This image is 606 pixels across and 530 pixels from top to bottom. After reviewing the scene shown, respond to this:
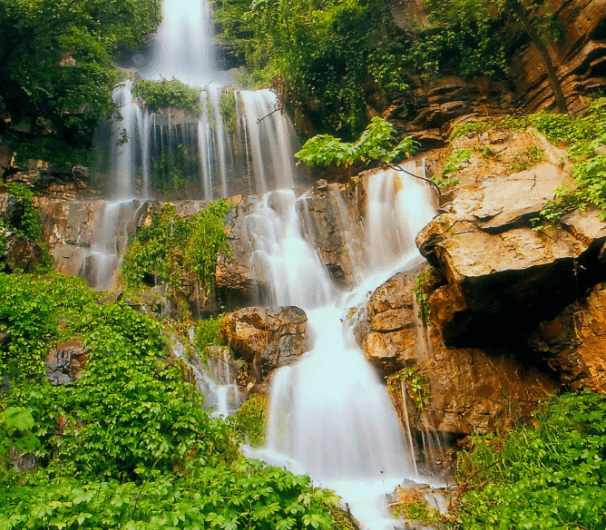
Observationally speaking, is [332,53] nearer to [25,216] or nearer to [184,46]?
[25,216]

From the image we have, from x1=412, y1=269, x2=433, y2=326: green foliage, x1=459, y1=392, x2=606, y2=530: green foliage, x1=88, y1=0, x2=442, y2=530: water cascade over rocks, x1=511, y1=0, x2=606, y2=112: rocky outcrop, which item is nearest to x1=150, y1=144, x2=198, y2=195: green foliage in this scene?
x1=88, y1=0, x2=442, y2=530: water cascade over rocks

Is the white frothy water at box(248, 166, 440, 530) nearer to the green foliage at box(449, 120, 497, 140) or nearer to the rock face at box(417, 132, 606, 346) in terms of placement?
the green foliage at box(449, 120, 497, 140)

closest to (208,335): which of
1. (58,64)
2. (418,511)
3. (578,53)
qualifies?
(418,511)

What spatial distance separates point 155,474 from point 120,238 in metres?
7.81

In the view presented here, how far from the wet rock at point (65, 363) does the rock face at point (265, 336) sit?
2516 millimetres

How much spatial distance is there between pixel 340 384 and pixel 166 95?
12.0m

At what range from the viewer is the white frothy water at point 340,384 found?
6.39m

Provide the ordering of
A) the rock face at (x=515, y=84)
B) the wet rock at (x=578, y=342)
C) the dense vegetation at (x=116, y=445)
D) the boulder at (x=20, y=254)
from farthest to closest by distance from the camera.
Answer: the rock face at (x=515, y=84)
the boulder at (x=20, y=254)
the wet rock at (x=578, y=342)
the dense vegetation at (x=116, y=445)

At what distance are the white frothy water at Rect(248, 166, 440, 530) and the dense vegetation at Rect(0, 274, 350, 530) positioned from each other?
1348 mm

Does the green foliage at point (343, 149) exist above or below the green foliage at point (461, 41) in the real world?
below

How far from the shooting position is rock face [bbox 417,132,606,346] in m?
6.04

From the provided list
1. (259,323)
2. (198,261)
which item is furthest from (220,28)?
(259,323)

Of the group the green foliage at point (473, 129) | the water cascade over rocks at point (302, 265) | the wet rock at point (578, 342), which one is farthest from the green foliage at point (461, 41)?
the wet rock at point (578, 342)

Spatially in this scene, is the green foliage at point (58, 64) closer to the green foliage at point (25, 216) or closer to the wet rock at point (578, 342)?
the green foliage at point (25, 216)
